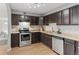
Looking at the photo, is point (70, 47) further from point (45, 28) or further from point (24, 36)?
point (45, 28)

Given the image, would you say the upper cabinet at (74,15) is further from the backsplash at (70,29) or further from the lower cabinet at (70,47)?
the lower cabinet at (70,47)

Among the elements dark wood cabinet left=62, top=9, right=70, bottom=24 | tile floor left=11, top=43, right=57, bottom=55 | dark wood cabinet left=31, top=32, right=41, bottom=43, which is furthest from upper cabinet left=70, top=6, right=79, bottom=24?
dark wood cabinet left=31, top=32, right=41, bottom=43

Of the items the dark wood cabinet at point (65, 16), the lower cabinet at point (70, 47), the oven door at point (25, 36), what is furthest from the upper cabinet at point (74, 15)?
the oven door at point (25, 36)

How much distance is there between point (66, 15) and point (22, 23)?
291cm

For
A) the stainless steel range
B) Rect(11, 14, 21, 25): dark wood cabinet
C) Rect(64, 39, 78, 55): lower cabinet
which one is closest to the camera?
Rect(64, 39, 78, 55): lower cabinet

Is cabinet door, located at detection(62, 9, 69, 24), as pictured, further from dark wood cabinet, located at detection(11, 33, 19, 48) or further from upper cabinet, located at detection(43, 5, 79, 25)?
dark wood cabinet, located at detection(11, 33, 19, 48)

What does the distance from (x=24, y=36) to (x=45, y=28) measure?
170 cm

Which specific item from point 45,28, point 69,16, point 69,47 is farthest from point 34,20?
point 69,47

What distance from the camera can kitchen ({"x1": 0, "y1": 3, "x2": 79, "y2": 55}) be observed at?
9.97 feet

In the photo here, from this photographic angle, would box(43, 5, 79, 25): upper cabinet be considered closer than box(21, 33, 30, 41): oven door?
Yes

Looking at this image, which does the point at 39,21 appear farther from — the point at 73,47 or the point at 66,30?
the point at 73,47

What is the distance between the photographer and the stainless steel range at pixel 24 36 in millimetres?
4929

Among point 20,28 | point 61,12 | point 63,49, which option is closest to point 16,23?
point 20,28

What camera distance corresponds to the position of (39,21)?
6.16m
